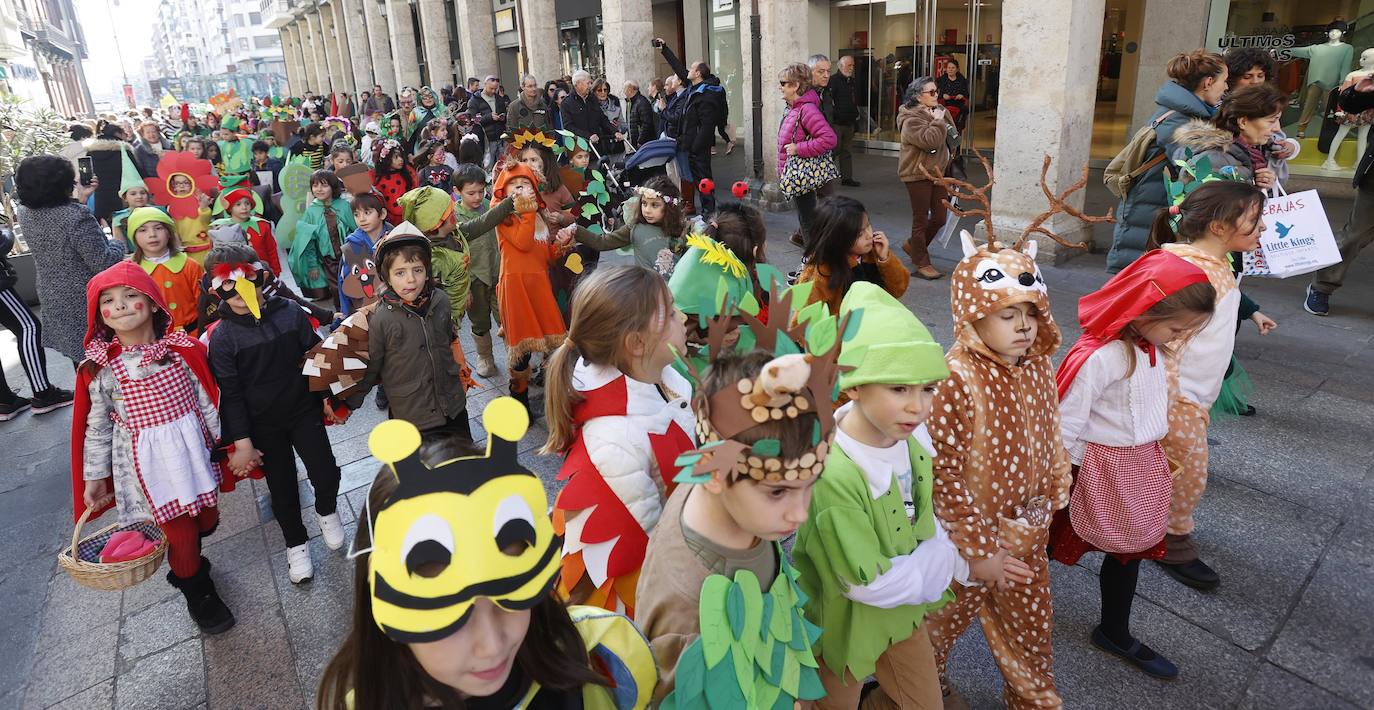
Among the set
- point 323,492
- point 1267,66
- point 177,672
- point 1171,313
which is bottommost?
point 177,672

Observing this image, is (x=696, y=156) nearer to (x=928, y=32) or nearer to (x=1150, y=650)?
(x=928, y=32)

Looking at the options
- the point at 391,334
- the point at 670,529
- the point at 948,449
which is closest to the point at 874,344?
the point at 948,449

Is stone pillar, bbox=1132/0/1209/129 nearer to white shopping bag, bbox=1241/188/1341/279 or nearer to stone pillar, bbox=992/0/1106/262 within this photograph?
stone pillar, bbox=992/0/1106/262

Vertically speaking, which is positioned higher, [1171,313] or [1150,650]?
[1171,313]

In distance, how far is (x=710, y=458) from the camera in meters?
1.43

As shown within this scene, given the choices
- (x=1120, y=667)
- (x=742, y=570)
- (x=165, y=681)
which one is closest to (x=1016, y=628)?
(x=1120, y=667)

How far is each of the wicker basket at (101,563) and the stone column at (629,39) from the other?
11079 millimetres

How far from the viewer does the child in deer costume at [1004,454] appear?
216 cm

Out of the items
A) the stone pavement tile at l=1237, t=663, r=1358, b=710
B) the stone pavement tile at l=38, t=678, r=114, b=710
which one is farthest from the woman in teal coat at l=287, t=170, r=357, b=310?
the stone pavement tile at l=1237, t=663, r=1358, b=710

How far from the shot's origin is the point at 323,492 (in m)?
3.62

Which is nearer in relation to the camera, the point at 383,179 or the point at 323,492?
the point at 323,492

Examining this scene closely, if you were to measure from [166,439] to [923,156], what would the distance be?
20.6ft

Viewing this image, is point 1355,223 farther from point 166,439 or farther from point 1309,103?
point 166,439

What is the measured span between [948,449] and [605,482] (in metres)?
1.01
